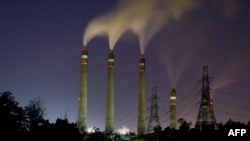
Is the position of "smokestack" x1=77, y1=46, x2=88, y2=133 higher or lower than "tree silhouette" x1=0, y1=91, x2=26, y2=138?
higher

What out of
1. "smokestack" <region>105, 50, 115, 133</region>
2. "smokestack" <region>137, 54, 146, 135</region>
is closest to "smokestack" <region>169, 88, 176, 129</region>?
"smokestack" <region>137, 54, 146, 135</region>

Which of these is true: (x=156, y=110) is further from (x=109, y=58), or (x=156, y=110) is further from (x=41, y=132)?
(x=41, y=132)

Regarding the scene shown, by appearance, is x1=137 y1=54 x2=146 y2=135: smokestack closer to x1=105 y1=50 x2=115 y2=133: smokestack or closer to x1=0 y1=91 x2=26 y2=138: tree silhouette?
x1=105 y1=50 x2=115 y2=133: smokestack

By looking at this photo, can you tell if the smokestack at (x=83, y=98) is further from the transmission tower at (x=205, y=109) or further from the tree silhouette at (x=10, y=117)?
the tree silhouette at (x=10, y=117)

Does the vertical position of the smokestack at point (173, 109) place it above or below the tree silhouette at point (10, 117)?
above

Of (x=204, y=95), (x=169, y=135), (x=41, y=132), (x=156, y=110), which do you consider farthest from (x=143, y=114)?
(x=41, y=132)

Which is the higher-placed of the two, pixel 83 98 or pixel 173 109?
pixel 83 98

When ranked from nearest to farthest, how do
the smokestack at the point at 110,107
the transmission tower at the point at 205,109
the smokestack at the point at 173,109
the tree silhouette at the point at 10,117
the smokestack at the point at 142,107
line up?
1. the tree silhouette at the point at 10,117
2. the transmission tower at the point at 205,109
3. the smokestack at the point at 110,107
4. the smokestack at the point at 142,107
5. the smokestack at the point at 173,109

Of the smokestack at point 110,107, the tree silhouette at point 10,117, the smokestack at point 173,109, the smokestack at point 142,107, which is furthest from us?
the smokestack at point 173,109

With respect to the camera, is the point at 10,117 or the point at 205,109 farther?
the point at 205,109

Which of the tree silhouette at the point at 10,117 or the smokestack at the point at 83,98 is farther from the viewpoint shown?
the smokestack at the point at 83,98

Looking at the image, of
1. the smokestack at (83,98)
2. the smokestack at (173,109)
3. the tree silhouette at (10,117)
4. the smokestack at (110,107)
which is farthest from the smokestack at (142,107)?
the tree silhouette at (10,117)

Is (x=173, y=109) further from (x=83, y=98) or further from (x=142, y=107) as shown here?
(x=83, y=98)

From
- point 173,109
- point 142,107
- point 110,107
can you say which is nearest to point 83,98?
point 110,107
